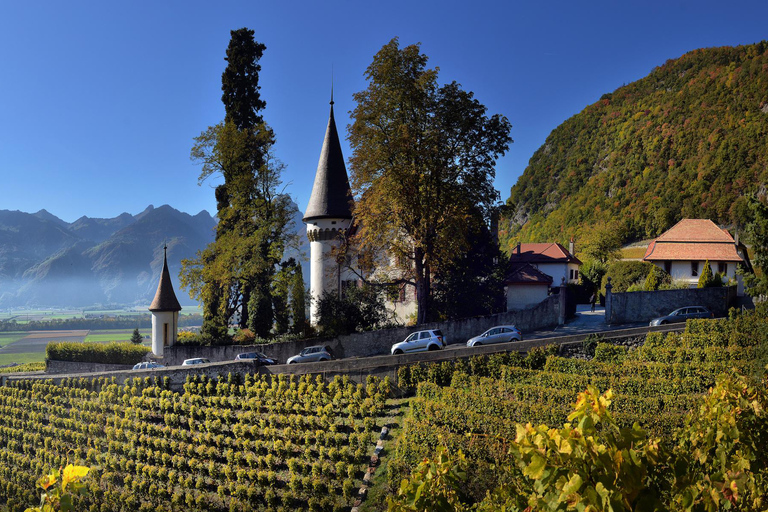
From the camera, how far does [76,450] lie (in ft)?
69.0

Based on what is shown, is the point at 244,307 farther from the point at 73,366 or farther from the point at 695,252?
the point at 695,252

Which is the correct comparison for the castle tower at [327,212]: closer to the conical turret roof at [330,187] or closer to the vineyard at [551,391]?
the conical turret roof at [330,187]

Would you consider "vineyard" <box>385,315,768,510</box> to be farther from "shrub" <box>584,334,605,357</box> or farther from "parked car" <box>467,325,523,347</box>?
"parked car" <box>467,325,523,347</box>

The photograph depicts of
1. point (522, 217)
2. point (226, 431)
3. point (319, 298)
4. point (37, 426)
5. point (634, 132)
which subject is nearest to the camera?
point (226, 431)

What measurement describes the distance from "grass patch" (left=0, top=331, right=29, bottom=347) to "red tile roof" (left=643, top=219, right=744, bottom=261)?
16376 cm

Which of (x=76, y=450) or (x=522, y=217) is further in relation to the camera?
(x=522, y=217)

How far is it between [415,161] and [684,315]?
47.6 feet

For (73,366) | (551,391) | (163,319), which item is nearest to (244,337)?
(163,319)

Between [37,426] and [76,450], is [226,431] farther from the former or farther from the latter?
[37,426]

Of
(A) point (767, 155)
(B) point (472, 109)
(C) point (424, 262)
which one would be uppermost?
(A) point (767, 155)

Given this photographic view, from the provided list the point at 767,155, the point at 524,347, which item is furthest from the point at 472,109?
the point at 767,155

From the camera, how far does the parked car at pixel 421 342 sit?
78.6 ft

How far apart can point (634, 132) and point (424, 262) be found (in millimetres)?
75486

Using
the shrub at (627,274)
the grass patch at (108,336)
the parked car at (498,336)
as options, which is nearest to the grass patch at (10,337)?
the grass patch at (108,336)
